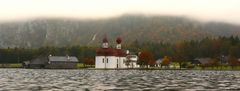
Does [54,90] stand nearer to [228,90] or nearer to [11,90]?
[11,90]

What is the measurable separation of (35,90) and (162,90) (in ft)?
40.9

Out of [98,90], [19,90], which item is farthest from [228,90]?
[19,90]

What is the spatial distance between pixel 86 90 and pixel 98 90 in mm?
1180

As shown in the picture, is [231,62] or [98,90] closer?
[98,90]

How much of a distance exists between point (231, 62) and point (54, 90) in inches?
5918

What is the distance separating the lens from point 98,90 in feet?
151

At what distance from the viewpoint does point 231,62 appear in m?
187

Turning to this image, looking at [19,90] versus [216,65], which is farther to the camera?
[216,65]

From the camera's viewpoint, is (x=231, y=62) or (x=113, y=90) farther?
(x=231, y=62)

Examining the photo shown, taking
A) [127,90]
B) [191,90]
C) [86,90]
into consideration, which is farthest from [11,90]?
[191,90]

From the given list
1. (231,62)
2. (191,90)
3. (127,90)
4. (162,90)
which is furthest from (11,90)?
(231,62)

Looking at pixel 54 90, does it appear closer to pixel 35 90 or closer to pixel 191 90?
pixel 35 90

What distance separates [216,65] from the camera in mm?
193750

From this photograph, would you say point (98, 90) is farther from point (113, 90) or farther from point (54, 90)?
point (54, 90)
